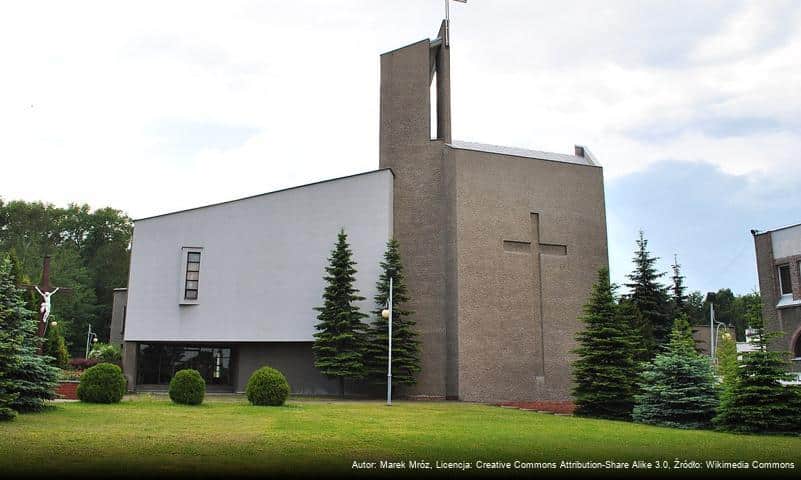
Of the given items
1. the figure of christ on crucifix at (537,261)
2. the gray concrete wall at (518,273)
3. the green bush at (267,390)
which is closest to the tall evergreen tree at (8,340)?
the green bush at (267,390)

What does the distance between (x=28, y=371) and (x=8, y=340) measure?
1675 mm

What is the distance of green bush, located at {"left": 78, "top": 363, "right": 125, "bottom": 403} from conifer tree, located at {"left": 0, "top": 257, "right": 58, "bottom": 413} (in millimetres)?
2804

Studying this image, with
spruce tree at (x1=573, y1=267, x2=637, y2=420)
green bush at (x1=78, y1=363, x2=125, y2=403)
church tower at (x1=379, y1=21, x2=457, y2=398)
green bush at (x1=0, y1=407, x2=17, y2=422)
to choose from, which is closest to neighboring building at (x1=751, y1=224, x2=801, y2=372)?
spruce tree at (x1=573, y1=267, x2=637, y2=420)

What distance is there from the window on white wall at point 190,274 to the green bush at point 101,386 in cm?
1031

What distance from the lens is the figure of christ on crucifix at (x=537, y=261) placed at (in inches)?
1150

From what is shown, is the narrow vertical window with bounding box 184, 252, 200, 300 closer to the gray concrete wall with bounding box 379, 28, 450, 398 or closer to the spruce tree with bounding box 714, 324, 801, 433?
the gray concrete wall with bounding box 379, 28, 450, 398

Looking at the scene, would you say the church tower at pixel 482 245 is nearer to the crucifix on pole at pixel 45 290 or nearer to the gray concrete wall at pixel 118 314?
the crucifix on pole at pixel 45 290

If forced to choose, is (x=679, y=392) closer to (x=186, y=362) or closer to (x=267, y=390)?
(x=267, y=390)

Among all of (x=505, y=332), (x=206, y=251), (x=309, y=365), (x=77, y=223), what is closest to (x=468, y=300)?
(x=505, y=332)

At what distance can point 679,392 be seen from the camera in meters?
16.4

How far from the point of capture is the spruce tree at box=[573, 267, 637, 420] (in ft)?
63.0

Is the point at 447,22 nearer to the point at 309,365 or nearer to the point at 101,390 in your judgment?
the point at 309,365

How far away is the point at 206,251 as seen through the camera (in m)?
29.8

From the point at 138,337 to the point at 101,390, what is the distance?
1120cm
